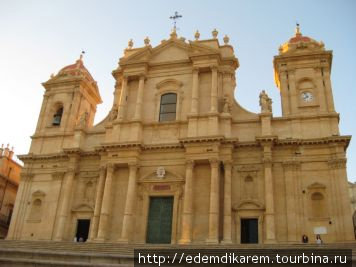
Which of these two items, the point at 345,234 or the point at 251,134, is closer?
the point at 345,234

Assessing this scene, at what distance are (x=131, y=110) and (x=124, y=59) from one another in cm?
375

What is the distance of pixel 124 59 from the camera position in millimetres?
26422

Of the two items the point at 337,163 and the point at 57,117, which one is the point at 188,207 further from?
the point at 57,117

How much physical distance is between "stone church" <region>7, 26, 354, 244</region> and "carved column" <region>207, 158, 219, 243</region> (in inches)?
2.0

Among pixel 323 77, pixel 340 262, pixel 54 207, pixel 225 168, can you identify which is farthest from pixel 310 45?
pixel 54 207

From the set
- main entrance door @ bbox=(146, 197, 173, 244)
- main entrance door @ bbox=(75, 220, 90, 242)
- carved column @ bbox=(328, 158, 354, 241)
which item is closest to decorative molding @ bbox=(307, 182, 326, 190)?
carved column @ bbox=(328, 158, 354, 241)

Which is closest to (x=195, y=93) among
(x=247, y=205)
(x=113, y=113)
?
(x=113, y=113)

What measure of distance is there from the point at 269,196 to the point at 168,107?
8579mm

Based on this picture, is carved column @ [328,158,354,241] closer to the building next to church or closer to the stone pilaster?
the stone pilaster

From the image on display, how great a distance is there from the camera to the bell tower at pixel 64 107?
26.5 metres

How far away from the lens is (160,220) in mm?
21844

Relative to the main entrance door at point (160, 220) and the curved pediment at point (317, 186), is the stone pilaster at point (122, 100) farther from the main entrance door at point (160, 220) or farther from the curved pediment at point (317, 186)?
the curved pediment at point (317, 186)

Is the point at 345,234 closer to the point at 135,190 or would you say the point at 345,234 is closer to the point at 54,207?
the point at 135,190

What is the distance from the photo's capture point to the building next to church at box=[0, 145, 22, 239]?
31.8 metres
